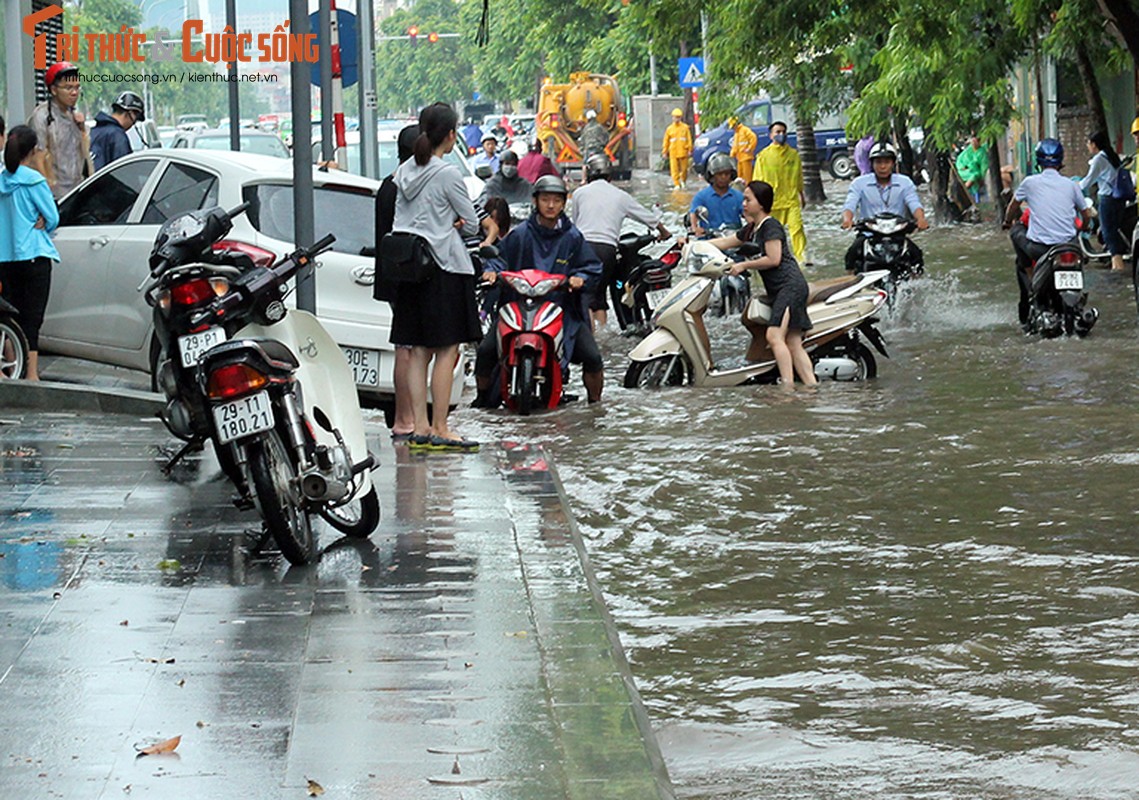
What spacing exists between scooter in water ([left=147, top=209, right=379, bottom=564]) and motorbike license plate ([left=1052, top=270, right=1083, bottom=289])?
963cm

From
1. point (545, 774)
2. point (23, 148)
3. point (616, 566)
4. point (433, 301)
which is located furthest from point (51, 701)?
point (23, 148)

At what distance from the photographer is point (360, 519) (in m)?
7.78

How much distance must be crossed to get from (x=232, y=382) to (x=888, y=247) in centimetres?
1220

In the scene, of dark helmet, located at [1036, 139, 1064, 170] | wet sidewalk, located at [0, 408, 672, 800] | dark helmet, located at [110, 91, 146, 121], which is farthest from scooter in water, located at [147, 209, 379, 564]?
dark helmet, located at [1036, 139, 1064, 170]

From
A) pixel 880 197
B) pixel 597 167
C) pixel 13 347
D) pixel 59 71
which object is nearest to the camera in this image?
pixel 13 347

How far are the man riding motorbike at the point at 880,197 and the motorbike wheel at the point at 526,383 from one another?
6.37 metres

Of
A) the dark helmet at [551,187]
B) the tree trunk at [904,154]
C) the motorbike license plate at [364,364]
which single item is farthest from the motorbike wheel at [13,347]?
the tree trunk at [904,154]

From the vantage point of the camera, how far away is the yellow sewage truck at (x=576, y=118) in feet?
181

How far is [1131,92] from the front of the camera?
2898 centimetres

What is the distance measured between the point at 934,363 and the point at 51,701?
1113cm

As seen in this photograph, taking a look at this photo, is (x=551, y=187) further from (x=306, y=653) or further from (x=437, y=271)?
(x=306, y=653)

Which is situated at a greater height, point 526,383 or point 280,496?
point 280,496

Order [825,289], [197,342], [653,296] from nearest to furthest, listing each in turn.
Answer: [197,342] < [825,289] < [653,296]

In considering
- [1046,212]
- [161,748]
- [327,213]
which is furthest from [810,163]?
[161,748]
